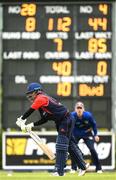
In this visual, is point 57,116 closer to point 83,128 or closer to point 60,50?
point 83,128

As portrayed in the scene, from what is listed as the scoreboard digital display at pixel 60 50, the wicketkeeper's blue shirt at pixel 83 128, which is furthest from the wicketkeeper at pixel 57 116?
the scoreboard digital display at pixel 60 50

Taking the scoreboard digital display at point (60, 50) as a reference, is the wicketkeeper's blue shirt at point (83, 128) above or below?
below

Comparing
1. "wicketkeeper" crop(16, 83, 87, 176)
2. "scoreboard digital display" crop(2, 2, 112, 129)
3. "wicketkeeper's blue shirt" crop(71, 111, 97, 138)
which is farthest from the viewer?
"scoreboard digital display" crop(2, 2, 112, 129)

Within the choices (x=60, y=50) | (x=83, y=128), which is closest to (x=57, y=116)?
(x=83, y=128)

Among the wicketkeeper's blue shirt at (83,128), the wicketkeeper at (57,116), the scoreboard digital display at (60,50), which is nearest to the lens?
the wicketkeeper at (57,116)

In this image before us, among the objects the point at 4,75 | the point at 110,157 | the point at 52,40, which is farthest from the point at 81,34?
the point at 110,157

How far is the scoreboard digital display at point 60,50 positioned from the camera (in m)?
20.2

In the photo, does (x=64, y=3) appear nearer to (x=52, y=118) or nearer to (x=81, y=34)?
(x=81, y=34)

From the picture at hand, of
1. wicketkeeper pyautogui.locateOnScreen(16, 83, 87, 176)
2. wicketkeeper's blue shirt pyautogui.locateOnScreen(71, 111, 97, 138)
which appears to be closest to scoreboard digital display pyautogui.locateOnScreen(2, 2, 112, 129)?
wicketkeeper's blue shirt pyautogui.locateOnScreen(71, 111, 97, 138)

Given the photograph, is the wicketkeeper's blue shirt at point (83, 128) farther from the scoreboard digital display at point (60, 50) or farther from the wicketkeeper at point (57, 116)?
the wicketkeeper at point (57, 116)

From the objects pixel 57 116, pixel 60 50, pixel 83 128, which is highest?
pixel 60 50

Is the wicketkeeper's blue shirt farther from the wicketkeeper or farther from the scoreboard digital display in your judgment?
the wicketkeeper

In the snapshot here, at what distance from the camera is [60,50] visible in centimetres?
2028

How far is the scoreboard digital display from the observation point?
2020 centimetres
